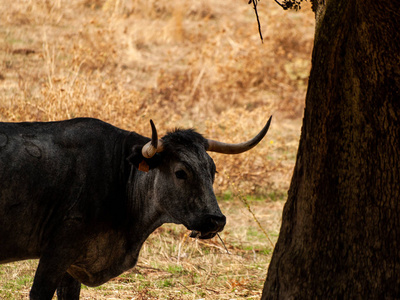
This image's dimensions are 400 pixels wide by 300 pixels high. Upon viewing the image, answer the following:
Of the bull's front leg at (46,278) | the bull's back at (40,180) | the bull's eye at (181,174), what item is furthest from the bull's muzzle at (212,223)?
the bull's front leg at (46,278)

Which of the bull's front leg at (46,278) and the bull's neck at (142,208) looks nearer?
the bull's front leg at (46,278)

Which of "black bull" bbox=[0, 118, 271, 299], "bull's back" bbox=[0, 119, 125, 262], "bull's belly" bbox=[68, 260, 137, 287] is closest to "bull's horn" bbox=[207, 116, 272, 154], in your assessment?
"black bull" bbox=[0, 118, 271, 299]

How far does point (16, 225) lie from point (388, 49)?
110 inches

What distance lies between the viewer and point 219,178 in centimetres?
946

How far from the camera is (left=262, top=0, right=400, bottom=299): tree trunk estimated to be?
3.25 metres

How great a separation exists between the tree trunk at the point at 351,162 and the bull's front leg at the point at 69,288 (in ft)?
6.73

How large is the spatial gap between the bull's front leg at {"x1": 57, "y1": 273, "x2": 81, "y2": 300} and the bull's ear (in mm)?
1190

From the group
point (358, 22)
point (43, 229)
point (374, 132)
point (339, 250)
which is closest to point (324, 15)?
point (358, 22)

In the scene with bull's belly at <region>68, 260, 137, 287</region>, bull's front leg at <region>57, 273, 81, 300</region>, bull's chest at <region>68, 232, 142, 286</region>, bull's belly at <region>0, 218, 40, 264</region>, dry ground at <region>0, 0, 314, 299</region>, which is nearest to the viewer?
bull's belly at <region>0, 218, 40, 264</region>

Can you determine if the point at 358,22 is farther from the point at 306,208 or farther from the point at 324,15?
the point at 306,208

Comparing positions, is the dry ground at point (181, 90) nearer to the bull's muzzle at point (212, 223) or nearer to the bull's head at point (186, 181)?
the bull's head at point (186, 181)

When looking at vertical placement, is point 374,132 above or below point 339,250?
above

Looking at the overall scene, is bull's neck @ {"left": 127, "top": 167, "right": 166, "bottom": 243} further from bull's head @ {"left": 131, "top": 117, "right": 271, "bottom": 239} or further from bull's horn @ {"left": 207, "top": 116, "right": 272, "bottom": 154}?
bull's horn @ {"left": 207, "top": 116, "right": 272, "bottom": 154}

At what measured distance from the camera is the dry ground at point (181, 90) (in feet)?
21.1
